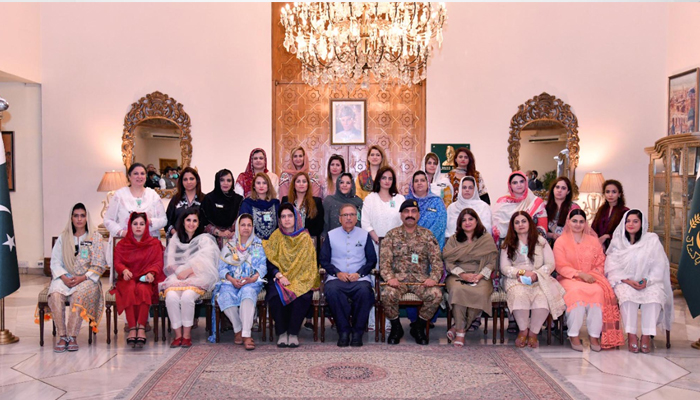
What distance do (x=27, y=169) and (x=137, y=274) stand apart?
457 centimetres

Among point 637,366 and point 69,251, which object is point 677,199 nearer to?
point 637,366

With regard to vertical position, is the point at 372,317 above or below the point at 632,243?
below

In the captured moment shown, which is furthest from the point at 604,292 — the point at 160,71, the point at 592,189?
the point at 160,71

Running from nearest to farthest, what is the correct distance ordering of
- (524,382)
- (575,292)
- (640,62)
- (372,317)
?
1. (524,382)
2. (575,292)
3. (372,317)
4. (640,62)

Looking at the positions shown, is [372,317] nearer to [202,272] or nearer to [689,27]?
[202,272]

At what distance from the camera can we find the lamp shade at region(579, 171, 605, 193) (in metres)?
7.80

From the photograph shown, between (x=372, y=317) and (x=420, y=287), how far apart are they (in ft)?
2.40

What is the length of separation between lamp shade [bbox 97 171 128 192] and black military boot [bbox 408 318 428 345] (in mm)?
4748

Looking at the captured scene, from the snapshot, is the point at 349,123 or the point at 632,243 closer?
the point at 632,243

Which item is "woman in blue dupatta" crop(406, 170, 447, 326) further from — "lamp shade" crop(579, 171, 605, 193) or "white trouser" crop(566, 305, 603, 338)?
"lamp shade" crop(579, 171, 605, 193)

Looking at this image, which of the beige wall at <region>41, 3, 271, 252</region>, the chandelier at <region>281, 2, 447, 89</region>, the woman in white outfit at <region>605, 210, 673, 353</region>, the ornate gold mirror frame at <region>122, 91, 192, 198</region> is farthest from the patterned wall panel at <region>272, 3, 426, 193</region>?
the woman in white outfit at <region>605, 210, 673, 353</region>

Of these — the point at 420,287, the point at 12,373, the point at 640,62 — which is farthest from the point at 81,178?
the point at 640,62

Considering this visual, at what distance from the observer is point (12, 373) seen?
433cm

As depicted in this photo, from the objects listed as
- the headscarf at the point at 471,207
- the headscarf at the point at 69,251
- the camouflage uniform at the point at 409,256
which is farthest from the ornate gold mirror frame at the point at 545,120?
the headscarf at the point at 69,251
